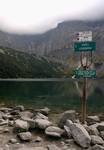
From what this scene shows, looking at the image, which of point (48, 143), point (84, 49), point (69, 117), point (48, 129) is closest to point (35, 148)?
point (48, 143)

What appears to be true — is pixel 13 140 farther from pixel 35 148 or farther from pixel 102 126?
pixel 102 126

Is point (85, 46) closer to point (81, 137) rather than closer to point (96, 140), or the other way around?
point (96, 140)

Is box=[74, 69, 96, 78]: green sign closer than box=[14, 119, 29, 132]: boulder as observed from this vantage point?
No

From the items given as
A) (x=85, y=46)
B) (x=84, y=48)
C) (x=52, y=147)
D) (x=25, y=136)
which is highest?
(x=85, y=46)

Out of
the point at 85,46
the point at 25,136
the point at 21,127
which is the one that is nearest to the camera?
the point at 25,136

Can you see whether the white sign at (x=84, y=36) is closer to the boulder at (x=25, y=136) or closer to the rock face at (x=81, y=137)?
the rock face at (x=81, y=137)

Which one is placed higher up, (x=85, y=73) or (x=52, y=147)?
(x=85, y=73)

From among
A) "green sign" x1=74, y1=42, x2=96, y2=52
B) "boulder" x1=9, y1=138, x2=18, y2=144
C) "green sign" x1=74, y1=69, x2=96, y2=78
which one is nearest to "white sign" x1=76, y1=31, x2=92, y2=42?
"green sign" x1=74, y1=42, x2=96, y2=52

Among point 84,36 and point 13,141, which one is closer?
point 13,141

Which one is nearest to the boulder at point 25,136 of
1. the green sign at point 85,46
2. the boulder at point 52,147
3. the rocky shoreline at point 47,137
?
the rocky shoreline at point 47,137

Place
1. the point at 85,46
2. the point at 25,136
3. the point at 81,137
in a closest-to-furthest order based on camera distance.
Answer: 1. the point at 81,137
2. the point at 25,136
3. the point at 85,46

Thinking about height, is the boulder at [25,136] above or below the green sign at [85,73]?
below

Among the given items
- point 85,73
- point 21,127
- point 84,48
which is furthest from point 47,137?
point 84,48

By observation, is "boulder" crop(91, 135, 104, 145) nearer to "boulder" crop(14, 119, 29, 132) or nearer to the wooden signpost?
"boulder" crop(14, 119, 29, 132)
